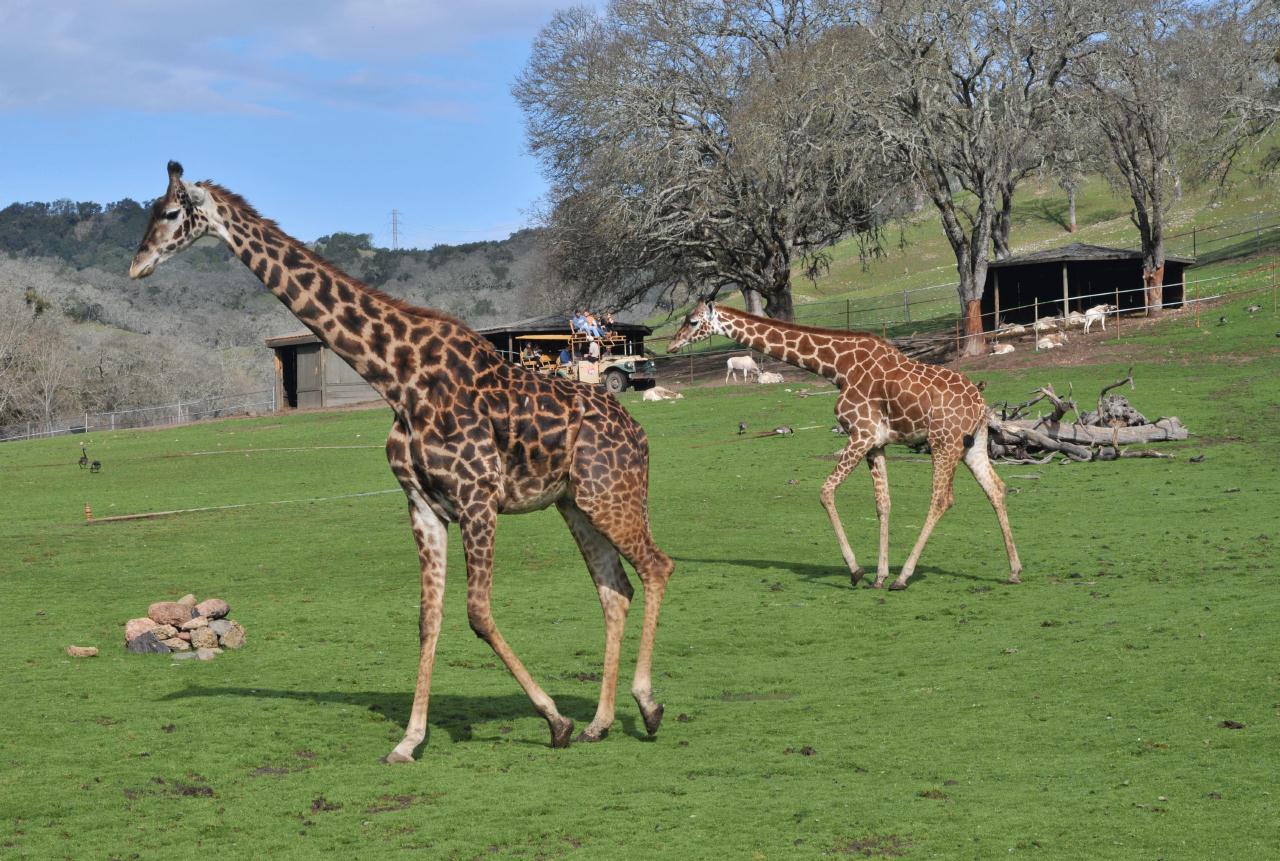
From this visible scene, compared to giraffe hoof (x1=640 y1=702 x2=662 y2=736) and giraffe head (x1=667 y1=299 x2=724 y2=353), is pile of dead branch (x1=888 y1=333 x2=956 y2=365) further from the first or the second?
giraffe hoof (x1=640 y1=702 x2=662 y2=736)

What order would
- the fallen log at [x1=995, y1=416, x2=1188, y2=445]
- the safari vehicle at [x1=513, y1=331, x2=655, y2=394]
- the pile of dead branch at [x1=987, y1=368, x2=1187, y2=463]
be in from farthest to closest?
1. the safari vehicle at [x1=513, y1=331, x2=655, y2=394]
2. the fallen log at [x1=995, y1=416, x2=1188, y2=445]
3. the pile of dead branch at [x1=987, y1=368, x2=1187, y2=463]

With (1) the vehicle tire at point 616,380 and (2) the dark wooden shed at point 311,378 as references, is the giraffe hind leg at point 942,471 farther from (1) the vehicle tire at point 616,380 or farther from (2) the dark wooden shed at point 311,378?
(2) the dark wooden shed at point 311,378

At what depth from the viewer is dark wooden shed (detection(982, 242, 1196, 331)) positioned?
56.3m

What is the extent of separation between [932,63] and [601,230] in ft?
47.9

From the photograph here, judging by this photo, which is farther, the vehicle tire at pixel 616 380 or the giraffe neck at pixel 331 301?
the vehicle tire at pixel 616 380

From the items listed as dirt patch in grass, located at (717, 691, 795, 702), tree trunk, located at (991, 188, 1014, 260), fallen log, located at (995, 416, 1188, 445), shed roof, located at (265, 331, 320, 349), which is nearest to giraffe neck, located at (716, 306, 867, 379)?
dirt patch in grass, located at (717, 691, 795, 702)

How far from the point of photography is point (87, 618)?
15016mm

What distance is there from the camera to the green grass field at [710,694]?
795 centimetres

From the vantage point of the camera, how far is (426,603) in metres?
9.85

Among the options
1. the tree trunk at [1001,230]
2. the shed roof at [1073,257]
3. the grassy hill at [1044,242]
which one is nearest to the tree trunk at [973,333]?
the shed roof at [1073,257]

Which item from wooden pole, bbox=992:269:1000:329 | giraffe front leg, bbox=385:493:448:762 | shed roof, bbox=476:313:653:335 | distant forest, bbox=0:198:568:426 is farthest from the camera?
distant forest, bbox=0:198:568:426

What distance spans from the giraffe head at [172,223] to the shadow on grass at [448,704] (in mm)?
3550

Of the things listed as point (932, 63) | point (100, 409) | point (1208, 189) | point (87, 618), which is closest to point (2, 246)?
point (100, 409)

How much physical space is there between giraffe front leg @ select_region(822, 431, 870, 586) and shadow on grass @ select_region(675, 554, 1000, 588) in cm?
18
